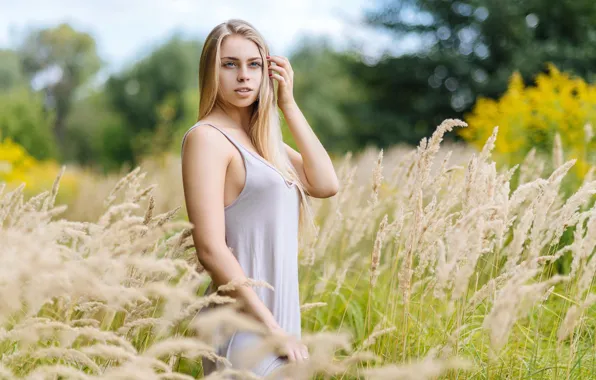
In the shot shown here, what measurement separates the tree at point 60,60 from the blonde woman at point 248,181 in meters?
41.4

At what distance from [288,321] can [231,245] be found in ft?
0.95

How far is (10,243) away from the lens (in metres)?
1.53

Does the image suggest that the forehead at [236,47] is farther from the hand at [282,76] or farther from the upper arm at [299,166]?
the upper arm at [299,166]

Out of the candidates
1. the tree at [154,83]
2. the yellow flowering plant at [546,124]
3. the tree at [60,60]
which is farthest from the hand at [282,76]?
the tree at [60,60]

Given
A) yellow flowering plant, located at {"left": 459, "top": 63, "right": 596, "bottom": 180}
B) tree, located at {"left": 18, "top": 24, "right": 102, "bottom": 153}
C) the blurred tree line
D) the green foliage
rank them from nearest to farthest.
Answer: yellow flowering plant, located at {"left": 459, "top": 63, "right": 596, "bottom": 180} → the blurred tree line → the green foliage → tree, located at {"left": 18, "top": 24, "right": 102, "bottom": 153}

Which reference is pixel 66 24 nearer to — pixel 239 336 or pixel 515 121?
pixel 515 121

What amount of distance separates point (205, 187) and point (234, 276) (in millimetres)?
264

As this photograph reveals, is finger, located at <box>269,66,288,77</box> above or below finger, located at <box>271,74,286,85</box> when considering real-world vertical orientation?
above

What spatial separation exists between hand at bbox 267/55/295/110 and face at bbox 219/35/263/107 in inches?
5.0

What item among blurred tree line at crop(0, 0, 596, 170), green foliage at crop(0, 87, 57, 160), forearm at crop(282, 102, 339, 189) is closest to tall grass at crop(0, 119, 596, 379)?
forearm at crop(282, 102, 339, 189)

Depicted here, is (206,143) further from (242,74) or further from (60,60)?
(60,60)

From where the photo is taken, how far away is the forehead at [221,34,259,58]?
212cm

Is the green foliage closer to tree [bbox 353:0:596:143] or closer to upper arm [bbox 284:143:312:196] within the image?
tree [bbox 353:0:596:143]

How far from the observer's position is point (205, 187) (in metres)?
1.89
